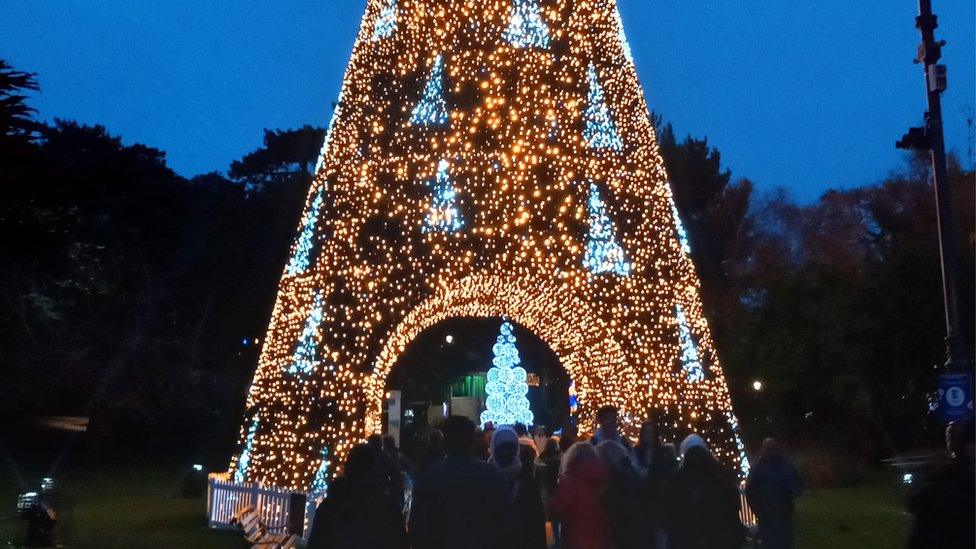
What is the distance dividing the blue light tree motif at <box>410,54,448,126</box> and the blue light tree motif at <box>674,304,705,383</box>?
13.7ft

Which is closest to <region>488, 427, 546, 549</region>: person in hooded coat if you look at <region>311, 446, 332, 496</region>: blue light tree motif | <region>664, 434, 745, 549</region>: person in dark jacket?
<region>664, 434, 745, 549</region>: person in dark jacket

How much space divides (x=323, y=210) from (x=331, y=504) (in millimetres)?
10474

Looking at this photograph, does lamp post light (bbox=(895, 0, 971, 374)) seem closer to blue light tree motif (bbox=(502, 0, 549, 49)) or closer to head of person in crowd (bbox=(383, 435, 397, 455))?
blue light tree motif (bbox=(502, 0, 549, 49))

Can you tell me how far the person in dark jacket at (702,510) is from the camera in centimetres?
783

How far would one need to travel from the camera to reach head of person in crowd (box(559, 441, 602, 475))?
7.49 m

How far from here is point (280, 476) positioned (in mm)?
15375

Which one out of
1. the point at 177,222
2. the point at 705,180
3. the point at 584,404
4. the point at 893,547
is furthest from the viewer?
the point at 705,180

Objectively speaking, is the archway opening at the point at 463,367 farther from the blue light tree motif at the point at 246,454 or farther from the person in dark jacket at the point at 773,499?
the person in dark jacket at the point at 773,499

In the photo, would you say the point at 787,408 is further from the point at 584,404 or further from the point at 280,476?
the point at 280,476

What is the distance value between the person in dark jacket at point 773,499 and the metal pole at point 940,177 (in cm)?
335

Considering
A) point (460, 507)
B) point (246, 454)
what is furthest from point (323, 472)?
point (460, 507)

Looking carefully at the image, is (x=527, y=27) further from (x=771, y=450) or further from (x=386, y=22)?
(x=771, y=450)

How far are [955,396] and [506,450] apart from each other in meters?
6.55

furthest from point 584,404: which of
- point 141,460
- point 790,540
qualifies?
point 141,460
